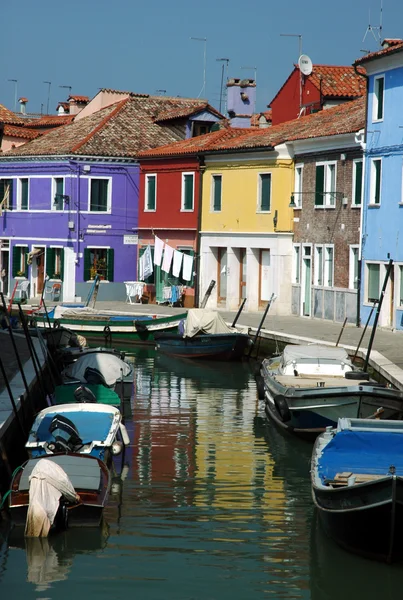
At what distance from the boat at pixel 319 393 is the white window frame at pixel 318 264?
1267 cm

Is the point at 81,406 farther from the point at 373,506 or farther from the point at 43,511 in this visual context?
the point at 373,506

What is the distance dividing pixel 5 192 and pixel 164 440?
29.1 meters

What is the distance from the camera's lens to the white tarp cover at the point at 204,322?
103 feet

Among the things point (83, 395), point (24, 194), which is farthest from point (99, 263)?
point (83, 395)

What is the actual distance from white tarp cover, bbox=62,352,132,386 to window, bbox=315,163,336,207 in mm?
13323

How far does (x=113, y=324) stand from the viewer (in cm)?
3528

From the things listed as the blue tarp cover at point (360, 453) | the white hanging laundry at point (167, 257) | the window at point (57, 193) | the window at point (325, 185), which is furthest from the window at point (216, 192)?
the blue tarp cover at point (360, 453)

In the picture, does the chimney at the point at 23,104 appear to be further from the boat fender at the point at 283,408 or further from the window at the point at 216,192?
the boat fender at the point at 283,408

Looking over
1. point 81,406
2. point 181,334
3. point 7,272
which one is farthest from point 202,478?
point 7,272

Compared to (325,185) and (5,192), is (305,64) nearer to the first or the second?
(325,185)

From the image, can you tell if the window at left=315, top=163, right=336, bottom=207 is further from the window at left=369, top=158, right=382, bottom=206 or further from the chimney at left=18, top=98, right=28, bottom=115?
the chimney at left=18, top=98, right=28, bottom=115

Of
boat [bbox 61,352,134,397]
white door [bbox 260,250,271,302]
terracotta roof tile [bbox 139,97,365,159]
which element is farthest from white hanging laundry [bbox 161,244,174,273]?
boat [bbox 61,352,134,397]

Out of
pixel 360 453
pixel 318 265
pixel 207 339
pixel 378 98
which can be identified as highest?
pixel 378 98

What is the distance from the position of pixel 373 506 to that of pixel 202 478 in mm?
4932
